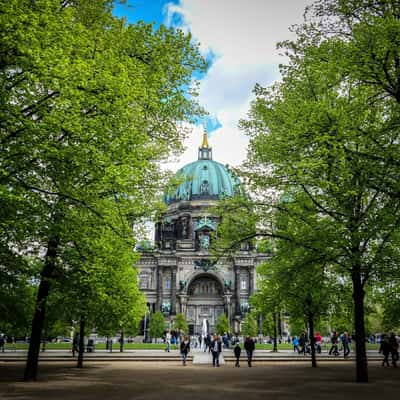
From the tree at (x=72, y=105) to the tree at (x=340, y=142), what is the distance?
17.1 ft

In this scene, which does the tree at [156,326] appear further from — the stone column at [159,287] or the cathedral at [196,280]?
the stone column at [159,287]

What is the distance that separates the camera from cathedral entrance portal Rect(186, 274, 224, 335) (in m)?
85.9

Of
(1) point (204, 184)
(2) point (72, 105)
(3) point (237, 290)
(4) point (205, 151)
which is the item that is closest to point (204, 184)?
(1) point (204, 184)

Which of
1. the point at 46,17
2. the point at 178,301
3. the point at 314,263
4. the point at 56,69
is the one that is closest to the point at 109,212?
the point at 56,69

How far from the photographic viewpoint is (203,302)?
288 feet

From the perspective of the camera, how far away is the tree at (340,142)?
47.4 ft

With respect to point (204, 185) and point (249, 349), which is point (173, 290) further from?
point (249, 349)

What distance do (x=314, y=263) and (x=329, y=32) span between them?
374 inches

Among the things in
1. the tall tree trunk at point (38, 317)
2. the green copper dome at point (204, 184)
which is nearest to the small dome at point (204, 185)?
the green copper dome at point (204, 184)

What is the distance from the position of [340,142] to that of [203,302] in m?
76.1

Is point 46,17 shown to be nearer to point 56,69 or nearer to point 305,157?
point 56,69

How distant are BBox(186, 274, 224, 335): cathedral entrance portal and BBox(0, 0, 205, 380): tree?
239ft

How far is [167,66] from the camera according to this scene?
656 inches

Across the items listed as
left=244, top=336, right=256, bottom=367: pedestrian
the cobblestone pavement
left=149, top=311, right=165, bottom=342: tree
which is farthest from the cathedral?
the cobblestone pavement
